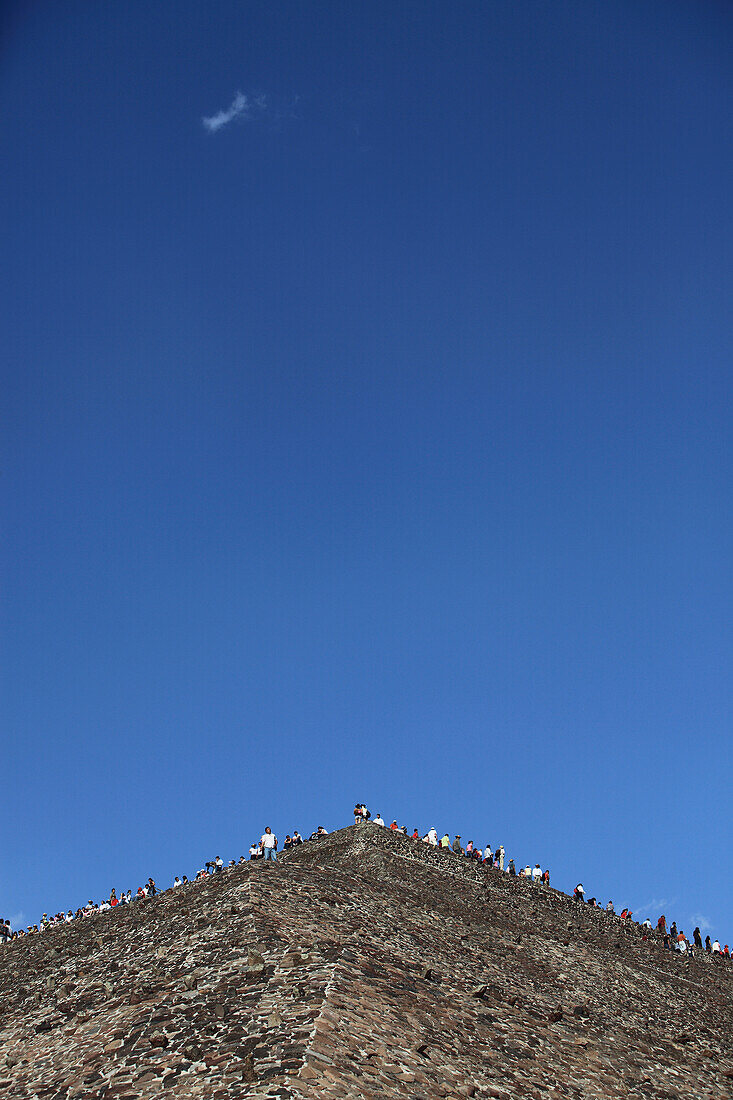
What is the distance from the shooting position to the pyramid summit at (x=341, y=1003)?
66.9 feet

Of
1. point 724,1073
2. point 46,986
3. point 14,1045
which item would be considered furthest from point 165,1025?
point 724,1073

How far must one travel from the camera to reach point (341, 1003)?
22938 mm

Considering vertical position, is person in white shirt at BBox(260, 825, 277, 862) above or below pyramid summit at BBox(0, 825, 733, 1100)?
above

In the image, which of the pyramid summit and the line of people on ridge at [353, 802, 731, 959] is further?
the line of people on ridge at [353, 802, 731, 959]

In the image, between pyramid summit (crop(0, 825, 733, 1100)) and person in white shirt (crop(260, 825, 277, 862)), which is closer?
pyramid summit (crop(0, 825, 733, 1100))

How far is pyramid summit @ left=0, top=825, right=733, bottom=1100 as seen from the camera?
803 inches

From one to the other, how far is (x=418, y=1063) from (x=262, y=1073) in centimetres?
504

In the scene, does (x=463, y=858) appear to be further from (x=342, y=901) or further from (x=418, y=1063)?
(x=418, y=1063)

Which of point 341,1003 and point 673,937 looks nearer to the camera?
point 341,1003

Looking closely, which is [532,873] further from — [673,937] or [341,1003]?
[341,1003]

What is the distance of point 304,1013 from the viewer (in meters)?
21.8

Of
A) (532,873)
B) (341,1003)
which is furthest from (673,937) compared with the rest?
(341,1003)

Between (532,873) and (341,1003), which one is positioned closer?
(341,1003)

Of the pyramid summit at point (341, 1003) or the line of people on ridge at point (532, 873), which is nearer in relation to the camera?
the pyramid summit at point (341, 1003)
